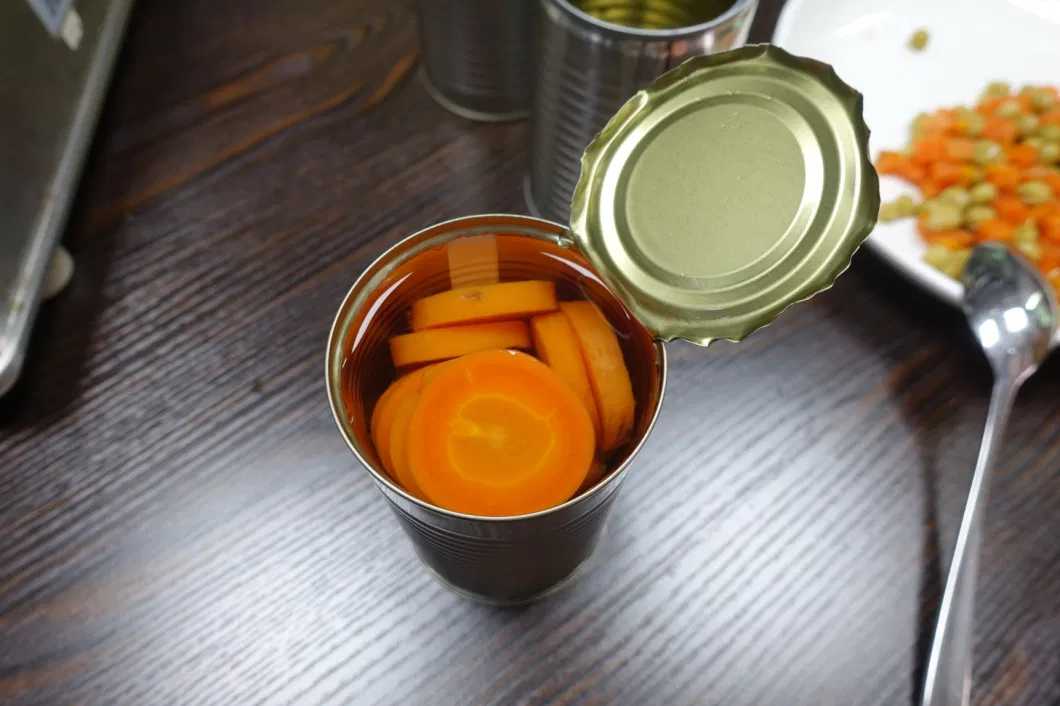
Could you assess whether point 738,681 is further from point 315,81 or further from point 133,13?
point 133,13

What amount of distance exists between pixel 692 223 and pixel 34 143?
63cm

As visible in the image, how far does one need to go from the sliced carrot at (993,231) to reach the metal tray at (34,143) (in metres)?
0.88

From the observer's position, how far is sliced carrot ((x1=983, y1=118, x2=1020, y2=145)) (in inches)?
31.4

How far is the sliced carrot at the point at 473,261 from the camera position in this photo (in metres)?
0.51

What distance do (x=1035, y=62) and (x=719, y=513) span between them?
0.67 m

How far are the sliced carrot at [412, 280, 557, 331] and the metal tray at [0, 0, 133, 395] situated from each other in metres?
0.42

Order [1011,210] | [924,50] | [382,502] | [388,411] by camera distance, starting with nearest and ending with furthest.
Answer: [388,411] < [382,502] < [1011,210] < [924,50]

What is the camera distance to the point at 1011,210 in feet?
2.49

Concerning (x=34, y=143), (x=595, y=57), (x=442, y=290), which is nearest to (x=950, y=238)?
(x=595, y=57)

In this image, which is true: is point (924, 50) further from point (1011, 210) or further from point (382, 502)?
point (382, 502)

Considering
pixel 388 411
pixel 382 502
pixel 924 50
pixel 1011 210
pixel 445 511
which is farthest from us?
pixel 924 50

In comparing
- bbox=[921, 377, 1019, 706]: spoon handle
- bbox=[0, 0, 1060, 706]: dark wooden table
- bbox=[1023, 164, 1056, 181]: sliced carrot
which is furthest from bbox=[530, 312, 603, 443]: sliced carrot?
bbox=[1023, 164, 1056, 181]: sliced carrot

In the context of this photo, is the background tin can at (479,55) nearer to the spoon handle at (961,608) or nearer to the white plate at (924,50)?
the white plate at (924,50)

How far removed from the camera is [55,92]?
77 cm
